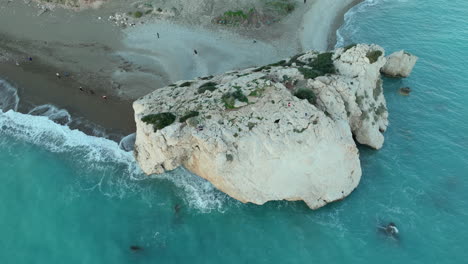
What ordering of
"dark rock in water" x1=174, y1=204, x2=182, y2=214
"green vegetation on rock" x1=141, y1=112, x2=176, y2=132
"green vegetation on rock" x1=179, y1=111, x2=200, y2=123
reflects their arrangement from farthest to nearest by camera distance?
"dark rock in water" x1=174, y1=204, x2=182, y2=214, "green vegetation on rock" x1=179, y1=111, x2=200, y2=123, "green vegetation on rock" x1=141, y1=112, x2=176, y2=132

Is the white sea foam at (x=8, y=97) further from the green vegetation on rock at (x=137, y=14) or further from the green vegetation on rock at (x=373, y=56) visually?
the green vegetation on rock at (x=373, y=56)

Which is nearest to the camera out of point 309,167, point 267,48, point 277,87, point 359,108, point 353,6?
point 309,167

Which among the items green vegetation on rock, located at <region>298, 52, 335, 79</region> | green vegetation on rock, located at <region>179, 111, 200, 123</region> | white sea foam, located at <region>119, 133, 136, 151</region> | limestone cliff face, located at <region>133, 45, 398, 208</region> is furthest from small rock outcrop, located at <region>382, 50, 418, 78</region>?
white sea foam, located at <region>119, 133, 136, 151</region>

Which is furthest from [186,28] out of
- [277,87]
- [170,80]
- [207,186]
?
[207,186]

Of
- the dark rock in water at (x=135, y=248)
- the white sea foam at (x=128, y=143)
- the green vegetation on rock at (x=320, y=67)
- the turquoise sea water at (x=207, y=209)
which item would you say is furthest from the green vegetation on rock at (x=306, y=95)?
the dark rock in water at (x=135, y=248)

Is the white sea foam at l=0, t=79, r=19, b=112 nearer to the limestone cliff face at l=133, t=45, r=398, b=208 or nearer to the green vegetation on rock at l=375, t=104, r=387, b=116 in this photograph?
A: the limestone cliff face at l=133, t=45, r=398, b=208

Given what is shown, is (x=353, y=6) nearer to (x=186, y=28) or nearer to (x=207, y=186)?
(x=186, y=28)
